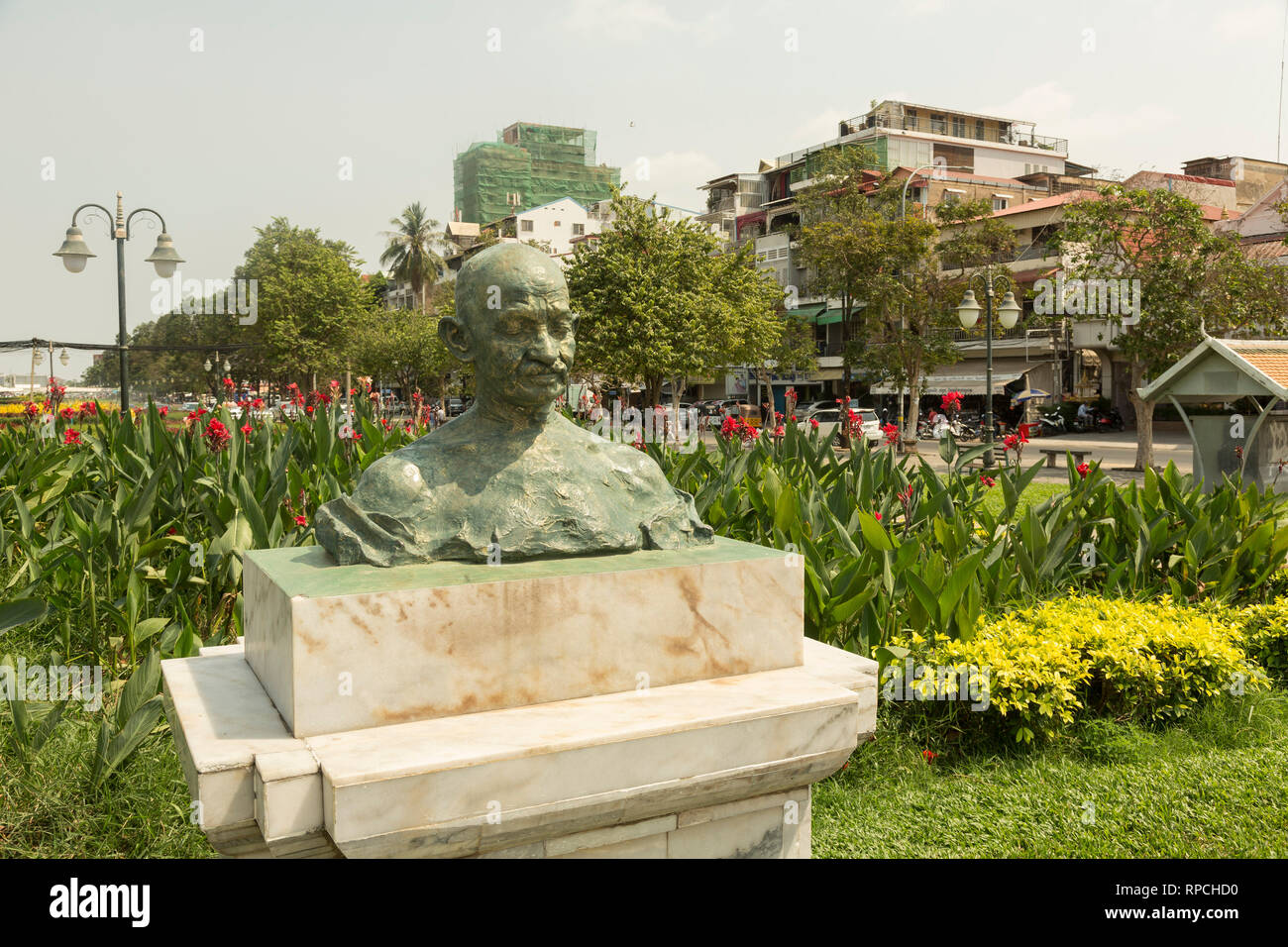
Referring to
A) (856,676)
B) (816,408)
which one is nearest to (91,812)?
(856,676)

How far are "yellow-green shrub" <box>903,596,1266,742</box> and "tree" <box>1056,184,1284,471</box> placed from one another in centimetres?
1434

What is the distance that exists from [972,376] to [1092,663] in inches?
1398

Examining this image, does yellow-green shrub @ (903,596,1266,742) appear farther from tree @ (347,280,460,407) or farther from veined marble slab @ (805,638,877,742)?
tree @ (347,280,460,407)

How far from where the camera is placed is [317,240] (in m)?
42.0

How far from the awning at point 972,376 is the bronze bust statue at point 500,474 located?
34.6 meters

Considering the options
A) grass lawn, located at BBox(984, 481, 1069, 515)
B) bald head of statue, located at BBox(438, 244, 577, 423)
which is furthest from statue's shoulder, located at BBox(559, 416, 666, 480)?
grass lawn, located at BBox(984, 481, 1069, 515)

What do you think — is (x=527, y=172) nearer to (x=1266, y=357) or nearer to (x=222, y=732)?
(x=1266, y=357)

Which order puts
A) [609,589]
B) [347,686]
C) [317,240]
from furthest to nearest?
[317,240] < [609,589] < [347,686]

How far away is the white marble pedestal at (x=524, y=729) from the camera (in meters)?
2.46

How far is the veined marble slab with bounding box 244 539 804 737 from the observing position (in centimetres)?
267
